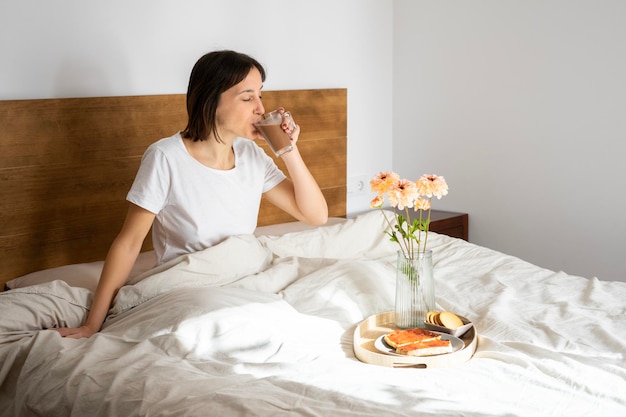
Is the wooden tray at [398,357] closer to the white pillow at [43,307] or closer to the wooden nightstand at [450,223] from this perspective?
the white pillow at [43,307]

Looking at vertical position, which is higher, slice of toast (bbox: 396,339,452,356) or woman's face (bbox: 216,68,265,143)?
woman's face (bbox: 216,68,265,143)

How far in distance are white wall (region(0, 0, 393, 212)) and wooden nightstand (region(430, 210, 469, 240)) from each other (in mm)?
401

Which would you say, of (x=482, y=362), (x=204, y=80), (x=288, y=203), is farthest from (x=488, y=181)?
(x=482, y=362)

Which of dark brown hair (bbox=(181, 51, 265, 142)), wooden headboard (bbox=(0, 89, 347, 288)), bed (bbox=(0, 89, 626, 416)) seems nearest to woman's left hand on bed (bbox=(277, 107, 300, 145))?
dark brown hair (bbox=(181, 51, 265, 142))

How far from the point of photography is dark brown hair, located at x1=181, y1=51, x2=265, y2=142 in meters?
2.32

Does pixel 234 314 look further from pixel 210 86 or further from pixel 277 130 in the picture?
pixel 210 86

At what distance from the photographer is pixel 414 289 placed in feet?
6.39

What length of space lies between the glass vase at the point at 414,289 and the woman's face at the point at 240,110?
664 millimetres

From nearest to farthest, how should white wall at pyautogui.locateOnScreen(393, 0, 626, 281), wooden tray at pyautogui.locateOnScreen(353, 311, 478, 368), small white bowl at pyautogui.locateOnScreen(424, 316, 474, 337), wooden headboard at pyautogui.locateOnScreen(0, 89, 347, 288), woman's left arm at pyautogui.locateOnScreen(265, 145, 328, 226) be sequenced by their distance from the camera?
1. wooden tray at pyautogui.locateOnScreen(353, 311, 478, 368)
2. small white bowl at pyautogui.locateOnScreen(424, 316, 474, 337)
3. woman's left arm at pyautogui.locateOnScreen(265, 145, 328, 226)
4. wooden headboard at pyautogui.locateOnScreen(0, 89, 347, 288)
5. white wall at pyautogui.locateOnScreen(393, 0, 626, 281)

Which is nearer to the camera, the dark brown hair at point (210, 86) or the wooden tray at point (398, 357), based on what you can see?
the wooden tray at point (398, 357)

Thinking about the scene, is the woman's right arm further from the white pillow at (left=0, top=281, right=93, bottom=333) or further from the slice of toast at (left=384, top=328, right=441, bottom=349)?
the slice of toast at (left=384, top=328, right=441, bottom=349)

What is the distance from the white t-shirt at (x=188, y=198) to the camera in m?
2.22

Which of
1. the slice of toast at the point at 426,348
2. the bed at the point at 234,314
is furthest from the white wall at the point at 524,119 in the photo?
the slice of toast at the point at 426,348

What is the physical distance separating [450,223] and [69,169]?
181cm
